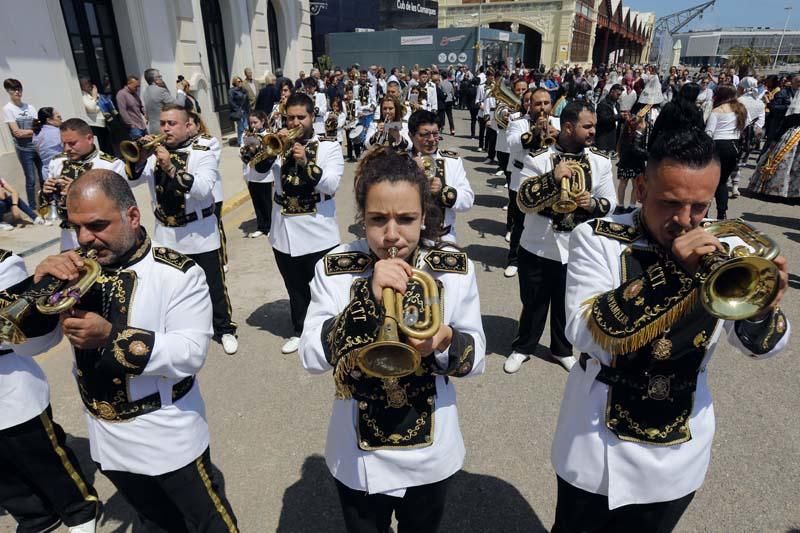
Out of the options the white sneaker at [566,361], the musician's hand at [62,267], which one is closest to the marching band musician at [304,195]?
the white sneaker at [566,361]

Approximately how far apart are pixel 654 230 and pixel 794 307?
533 cm

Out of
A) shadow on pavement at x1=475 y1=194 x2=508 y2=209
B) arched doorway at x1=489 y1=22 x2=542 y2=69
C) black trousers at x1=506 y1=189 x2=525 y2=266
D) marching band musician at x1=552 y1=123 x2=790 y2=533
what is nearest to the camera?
marching band musician at x1=552 y1=123 x2=790 y2=533

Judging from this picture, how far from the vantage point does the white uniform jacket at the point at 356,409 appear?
6.65 feet

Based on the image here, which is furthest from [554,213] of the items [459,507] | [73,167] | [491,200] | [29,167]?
[29,167]

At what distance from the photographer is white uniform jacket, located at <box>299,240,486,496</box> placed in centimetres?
203

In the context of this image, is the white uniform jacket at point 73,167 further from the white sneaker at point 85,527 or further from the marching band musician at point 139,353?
the marching band musician at point 139,353

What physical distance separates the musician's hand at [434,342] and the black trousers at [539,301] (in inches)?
112

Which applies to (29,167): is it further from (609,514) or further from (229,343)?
(609,514)

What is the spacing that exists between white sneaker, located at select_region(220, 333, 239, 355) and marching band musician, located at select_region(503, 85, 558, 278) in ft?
10.5

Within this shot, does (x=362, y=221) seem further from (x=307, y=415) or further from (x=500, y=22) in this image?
(x=500, y=22)

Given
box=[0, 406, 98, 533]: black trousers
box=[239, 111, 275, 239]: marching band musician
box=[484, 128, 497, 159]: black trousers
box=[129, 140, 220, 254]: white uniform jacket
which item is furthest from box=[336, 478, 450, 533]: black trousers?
box=[484, 128, 497, 159]: black trousers

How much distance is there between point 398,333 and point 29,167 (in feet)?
30.9

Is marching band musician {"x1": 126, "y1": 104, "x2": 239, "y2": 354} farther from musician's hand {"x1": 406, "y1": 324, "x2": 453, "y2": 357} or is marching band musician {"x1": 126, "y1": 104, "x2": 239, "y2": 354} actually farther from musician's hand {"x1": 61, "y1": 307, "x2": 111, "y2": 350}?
musician's hand {"x1": 406, "y1": 324, "x2": 453, "y2": 357}

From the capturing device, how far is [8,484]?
2752 mm
